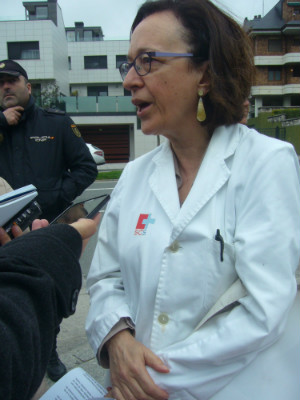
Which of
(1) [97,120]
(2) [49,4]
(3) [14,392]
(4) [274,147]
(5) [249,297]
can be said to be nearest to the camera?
(3) [14,392]

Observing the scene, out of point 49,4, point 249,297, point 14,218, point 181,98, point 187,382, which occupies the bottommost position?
point 187,382

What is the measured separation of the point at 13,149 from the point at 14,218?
150cm

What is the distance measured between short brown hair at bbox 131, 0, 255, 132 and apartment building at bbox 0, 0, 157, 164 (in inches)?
930

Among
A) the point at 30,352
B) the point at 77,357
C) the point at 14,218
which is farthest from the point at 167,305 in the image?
the point at 77,357

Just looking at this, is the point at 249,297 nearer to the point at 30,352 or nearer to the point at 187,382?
the point at 187,382

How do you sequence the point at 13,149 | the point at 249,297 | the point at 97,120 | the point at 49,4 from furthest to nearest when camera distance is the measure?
the point at 49,4 → the point at 97,120 → the point at 13,149 → the point at 249,297

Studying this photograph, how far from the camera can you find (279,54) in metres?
43.1

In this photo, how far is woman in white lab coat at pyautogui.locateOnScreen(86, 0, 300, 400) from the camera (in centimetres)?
120

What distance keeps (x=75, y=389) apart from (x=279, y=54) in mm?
47455

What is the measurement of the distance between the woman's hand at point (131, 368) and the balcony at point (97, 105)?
79.6ft

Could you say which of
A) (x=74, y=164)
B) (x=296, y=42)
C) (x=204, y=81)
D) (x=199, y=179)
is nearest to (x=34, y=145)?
(x=74, y=164)

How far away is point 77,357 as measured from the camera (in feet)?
9.65

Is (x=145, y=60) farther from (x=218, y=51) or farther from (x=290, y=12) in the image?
(x=290, y=12)

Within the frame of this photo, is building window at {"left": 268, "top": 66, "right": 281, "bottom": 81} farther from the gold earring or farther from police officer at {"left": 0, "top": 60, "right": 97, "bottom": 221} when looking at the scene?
the gold earring
